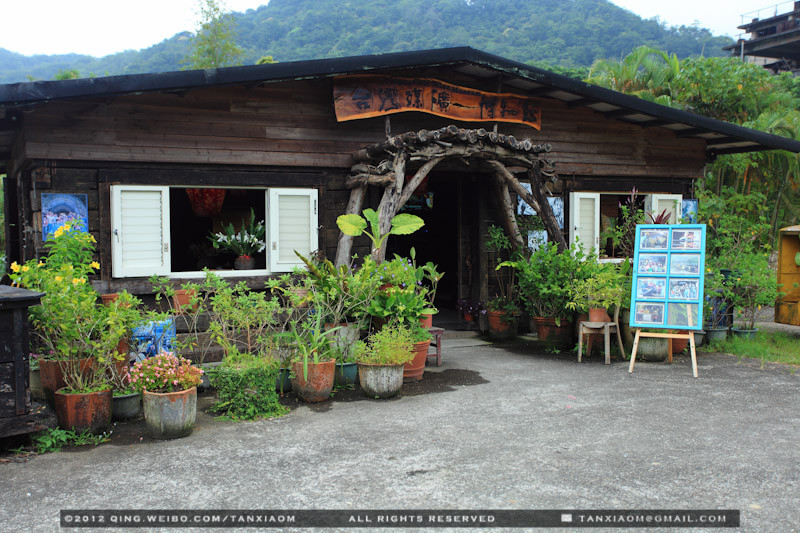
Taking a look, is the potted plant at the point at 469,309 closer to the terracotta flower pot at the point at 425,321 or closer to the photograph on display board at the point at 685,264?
the terracotta flower pot at the point at 425,321

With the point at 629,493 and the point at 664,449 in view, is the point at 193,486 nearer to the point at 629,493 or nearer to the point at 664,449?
the point at 629,493

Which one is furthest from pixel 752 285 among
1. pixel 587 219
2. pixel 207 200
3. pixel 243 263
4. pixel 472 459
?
pixel 207 200

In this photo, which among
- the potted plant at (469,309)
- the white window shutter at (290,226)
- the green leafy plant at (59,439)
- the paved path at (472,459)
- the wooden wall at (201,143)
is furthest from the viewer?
the potted plant at (469,309)

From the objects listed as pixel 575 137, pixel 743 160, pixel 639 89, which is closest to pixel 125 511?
pixel 575 137

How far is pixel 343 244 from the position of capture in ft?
26.1

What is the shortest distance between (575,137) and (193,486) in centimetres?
806

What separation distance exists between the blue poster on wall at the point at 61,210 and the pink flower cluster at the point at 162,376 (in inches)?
104

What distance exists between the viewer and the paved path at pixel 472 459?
12.1 ft

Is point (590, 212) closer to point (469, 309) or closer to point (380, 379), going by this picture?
point (469, 309)

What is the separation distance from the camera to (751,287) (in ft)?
29.4

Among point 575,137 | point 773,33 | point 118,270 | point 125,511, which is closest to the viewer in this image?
point 125,511

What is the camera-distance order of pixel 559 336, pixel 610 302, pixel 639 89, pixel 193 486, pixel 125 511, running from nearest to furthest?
pixel 125 511 → pixel 193 486 → pixel 610 302 → pixel 559 336 → pixel 639 89

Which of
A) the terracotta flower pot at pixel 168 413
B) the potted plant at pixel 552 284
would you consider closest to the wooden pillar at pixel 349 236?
the potted plant at pixel 552 284

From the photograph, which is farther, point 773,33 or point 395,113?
point 773,33
